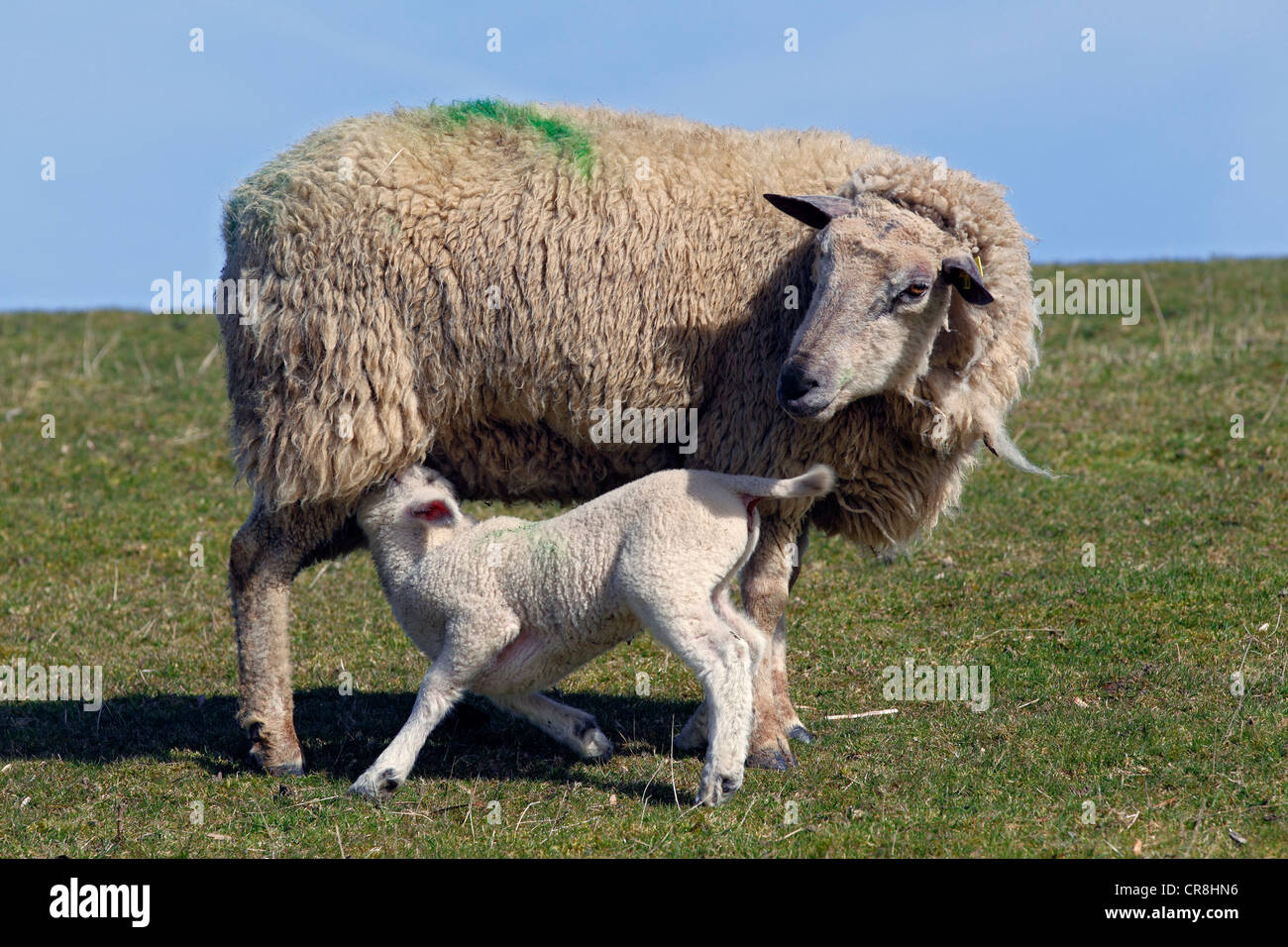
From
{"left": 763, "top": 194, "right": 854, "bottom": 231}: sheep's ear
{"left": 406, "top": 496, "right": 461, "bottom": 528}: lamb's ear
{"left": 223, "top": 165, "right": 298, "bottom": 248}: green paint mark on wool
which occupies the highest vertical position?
{"left": 223, "top": 165, "right": 298, "bottom": 248}: green paint mark on wool

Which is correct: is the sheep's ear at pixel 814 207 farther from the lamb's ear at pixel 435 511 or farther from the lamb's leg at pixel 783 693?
the lamb's ear at pixel 435 511

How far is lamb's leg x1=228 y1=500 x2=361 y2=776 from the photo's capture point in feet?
21.1

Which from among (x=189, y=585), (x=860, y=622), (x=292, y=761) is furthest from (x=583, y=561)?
(x=189, y=585)

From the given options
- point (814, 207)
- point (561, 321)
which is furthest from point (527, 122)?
point (814, 207)

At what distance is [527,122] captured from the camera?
6.61 m

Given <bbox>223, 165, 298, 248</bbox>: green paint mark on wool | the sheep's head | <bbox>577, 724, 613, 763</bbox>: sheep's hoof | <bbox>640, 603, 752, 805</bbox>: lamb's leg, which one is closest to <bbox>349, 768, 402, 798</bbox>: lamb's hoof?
<bbox>577, 724, 613, 763</bbox>: sheep's hoof

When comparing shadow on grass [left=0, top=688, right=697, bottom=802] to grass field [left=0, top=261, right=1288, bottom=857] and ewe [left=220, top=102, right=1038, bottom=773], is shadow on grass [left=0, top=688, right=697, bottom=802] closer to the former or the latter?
grass field [left=0, top=261, right=1288, bottom=857]

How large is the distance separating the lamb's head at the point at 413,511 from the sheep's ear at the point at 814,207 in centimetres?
201

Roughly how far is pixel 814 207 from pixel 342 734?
3.61 m

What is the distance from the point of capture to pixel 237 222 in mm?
6559

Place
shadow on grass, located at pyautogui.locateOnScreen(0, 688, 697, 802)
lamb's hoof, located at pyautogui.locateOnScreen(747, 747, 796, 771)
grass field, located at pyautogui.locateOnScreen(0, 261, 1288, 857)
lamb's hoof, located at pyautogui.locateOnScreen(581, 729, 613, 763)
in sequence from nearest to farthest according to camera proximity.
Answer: grass field, located at pyautogui.locateOnScreen(0, 261, 1288, 857)
lamb's hoof, located at pyautogui.locateOnScreen(747, 747, 796, 771)
lamb's hoof, located at pyautogui.locateOnScreen(581, 729, 613, 763)
shadow on grass, located at pyautogui.locateOnScreen(0, 688, 697, 802)

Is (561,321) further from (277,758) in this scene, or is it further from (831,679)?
(831,679)

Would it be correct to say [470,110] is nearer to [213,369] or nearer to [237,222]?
[237,222]
